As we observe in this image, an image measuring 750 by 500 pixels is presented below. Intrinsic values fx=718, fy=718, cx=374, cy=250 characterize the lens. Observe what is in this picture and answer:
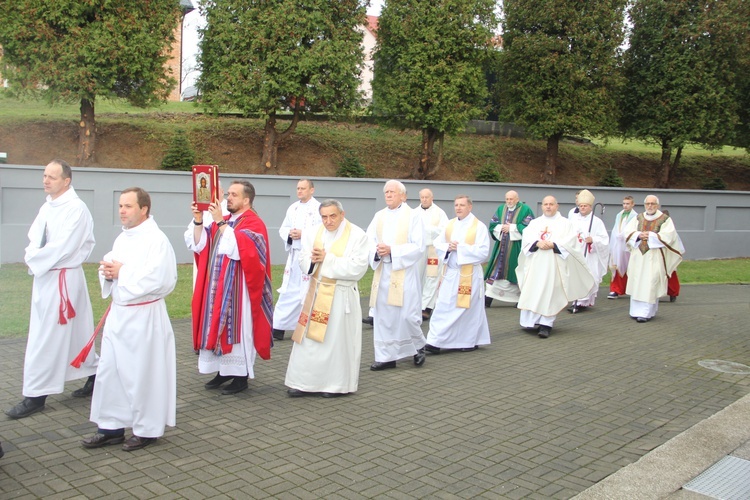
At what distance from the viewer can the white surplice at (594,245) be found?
43.6 feet

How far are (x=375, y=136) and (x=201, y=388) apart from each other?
1633 cm

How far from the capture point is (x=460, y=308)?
368 inches

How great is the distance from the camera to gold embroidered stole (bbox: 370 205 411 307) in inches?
322

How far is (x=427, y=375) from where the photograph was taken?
317 inches

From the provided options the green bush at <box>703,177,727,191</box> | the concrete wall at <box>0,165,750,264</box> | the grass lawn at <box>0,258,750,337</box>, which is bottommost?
the grass lawn at <box>0,258,750,337</box>

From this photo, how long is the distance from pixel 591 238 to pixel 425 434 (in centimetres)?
824

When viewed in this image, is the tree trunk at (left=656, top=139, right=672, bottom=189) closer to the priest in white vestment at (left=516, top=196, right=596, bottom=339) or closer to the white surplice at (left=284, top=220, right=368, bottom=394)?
the priest in white vestment at (left=516, top=196, right=596, bottom=339)

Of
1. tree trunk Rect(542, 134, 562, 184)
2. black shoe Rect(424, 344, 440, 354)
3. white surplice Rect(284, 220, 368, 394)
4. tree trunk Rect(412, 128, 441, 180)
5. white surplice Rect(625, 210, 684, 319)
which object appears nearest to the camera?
white surplice Rect(284, 220, 368, 394)

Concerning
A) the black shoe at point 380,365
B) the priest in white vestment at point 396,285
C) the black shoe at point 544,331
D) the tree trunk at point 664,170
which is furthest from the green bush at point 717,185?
the black shoe at point 380,365

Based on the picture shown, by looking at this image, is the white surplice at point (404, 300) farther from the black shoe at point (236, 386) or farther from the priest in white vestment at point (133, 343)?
the priest in white vestment at point (133, 343)

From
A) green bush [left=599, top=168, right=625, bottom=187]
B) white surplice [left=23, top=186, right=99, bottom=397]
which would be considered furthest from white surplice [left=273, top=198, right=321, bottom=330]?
green bush [left=599, top=168, right=625, bottom=187]

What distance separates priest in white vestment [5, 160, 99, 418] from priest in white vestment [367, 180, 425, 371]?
3.15m

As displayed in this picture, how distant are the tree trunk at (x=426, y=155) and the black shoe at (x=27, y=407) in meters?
15.0

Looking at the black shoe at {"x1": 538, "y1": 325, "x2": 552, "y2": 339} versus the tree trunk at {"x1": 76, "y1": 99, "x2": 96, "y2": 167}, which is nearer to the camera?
the black shoe at {"x1": 538, "y1": 325, "x2": 552, "y2": 339}
